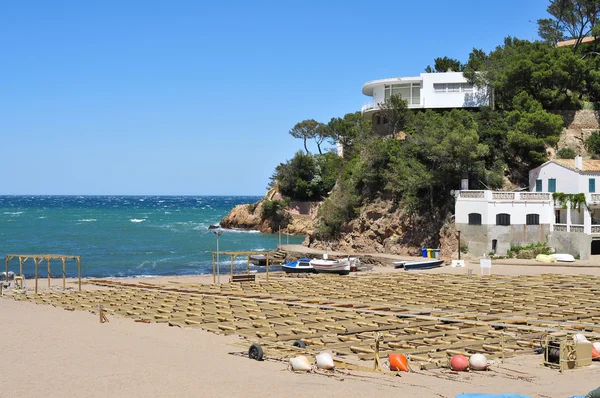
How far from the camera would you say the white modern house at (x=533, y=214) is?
5244 centimetres

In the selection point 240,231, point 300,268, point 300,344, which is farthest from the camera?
point 240,231

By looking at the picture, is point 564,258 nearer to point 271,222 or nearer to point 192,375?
point 192,375

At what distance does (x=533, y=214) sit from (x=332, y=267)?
1539 cm

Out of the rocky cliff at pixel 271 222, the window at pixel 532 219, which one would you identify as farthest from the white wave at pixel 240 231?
the window at pixel 532 219

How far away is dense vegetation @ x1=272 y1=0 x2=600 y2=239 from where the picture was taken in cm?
5786

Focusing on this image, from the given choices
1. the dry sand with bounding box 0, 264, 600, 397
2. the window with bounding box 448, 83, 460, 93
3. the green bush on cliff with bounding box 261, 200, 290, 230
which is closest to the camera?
the dry sand with bounding box 0, 264, 600, 397

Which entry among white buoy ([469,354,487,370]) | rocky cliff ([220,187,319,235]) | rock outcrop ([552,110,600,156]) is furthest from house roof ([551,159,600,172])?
rocky cliff ([220,187,319,235])

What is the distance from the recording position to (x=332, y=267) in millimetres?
51406

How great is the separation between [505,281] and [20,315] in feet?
76.7

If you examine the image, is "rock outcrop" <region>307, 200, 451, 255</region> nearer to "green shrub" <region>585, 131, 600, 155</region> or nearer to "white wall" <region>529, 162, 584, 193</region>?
"white wall" <region>529, 162, 584, 193</region>

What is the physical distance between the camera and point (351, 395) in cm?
1597

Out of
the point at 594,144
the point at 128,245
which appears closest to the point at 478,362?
the point at 594,144

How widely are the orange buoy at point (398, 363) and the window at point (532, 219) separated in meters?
37.4

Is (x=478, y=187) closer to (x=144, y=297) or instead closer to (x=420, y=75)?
(x=420, y=75)
